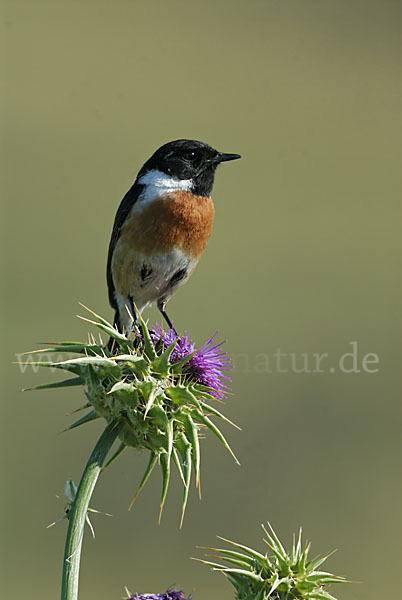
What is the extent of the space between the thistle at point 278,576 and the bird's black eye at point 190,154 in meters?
3.91

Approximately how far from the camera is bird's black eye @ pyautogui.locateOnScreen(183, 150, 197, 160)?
6.97 metres

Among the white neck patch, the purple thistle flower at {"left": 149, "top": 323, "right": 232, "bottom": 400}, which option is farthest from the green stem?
the white neck patch

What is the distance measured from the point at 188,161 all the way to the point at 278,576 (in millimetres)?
4057

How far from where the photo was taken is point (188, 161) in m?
6.99

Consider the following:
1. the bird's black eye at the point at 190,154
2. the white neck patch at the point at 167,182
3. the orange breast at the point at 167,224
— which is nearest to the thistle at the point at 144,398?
the orange breast at the point at 167,224

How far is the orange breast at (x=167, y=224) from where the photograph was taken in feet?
22.5

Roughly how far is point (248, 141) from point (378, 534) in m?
21.0

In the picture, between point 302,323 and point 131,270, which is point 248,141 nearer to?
point 302,323

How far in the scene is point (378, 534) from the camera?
49.0 feet

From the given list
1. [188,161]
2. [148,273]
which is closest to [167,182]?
[188,161]

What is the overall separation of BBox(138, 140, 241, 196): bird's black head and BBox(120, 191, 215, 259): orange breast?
0.16 meters

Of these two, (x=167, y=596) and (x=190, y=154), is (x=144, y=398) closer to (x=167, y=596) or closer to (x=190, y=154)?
(x=167, y=596)

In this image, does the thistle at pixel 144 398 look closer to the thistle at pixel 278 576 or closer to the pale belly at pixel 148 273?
the thistle at pixel 278 576

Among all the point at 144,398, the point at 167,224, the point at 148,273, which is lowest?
the point at 144,398
